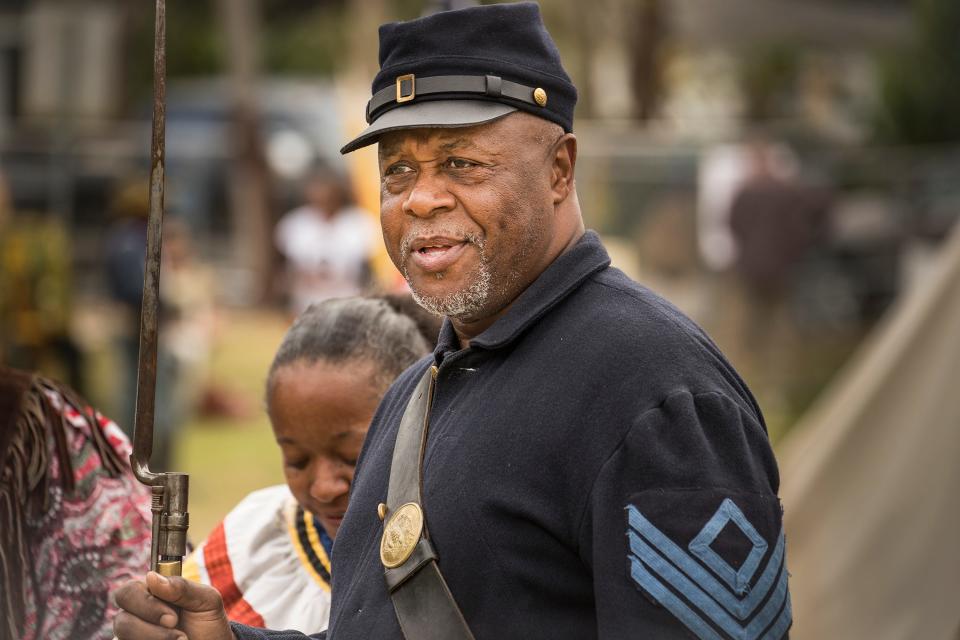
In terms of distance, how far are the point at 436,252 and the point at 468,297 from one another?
0.08 metres

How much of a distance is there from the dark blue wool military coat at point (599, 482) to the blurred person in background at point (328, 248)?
26.2ft

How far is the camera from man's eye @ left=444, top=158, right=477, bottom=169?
2139mm

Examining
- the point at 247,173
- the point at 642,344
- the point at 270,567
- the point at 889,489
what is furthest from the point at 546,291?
the point at 247,173

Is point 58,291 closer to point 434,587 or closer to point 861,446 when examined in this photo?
point 861,446

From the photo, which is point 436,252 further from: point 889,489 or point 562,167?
point 889,489

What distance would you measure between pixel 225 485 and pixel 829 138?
9.06 m

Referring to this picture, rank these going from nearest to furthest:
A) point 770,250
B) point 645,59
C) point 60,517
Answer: point 60,517
point 770,250
point 645,59

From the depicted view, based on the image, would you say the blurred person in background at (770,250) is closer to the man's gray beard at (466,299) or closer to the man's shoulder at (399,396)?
the man's shoulder at (399,396)

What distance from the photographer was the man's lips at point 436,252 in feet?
7.04

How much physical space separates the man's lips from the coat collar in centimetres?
11

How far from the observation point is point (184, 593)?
2.16m

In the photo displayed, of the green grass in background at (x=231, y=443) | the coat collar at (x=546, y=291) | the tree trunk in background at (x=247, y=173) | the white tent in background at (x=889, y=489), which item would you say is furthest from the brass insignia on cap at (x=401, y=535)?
the tree trunk in background at (x=247, y=173)

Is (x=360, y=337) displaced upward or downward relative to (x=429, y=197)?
downward

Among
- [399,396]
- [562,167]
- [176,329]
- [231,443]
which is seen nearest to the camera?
[562,167]
